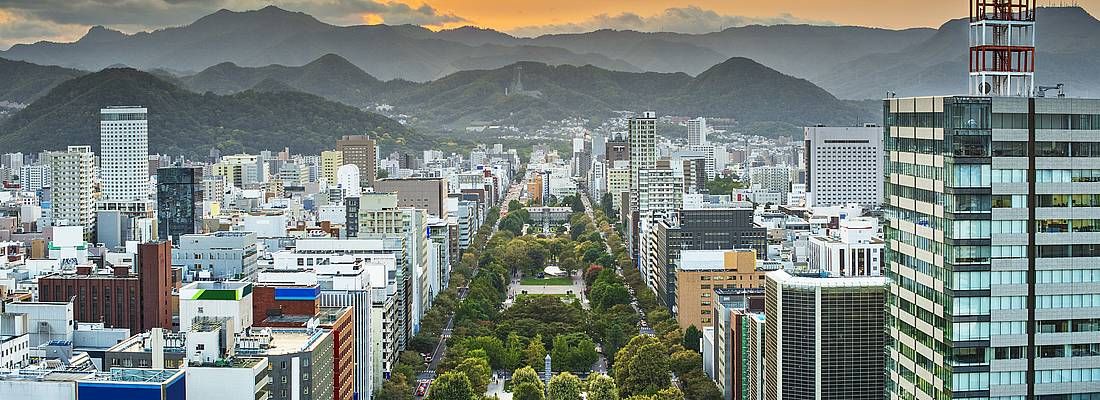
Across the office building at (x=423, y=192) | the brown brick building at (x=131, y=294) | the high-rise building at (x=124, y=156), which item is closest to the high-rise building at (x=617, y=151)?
the office building at (x=423, y=192)

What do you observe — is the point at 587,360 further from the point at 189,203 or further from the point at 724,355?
the point at 189,203

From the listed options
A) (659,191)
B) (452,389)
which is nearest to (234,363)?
(452,389)

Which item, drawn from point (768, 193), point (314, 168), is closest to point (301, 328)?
point (768, 193)

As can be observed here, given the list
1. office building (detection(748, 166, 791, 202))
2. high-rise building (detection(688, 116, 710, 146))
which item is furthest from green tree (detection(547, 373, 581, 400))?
high-rise building (detection(688, 116, 710, 146))

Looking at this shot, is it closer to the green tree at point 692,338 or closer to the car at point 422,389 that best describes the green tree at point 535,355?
the car at point 422,389

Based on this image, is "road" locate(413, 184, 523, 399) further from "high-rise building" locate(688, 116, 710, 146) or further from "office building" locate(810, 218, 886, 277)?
"high-rise building" locate(688, 116, 710, 146)

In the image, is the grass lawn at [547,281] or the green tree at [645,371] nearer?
the green tree at [645,371]
